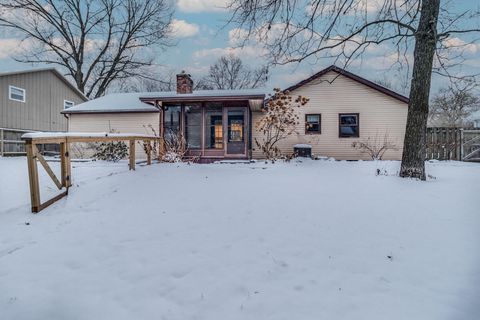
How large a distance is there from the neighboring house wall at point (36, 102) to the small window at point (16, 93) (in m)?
0.17

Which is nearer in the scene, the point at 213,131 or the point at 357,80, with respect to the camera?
the point at 357,80

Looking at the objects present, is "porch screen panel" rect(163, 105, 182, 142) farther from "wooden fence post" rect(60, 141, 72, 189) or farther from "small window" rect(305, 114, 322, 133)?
"wooden fence post" rect(60, 141, 72, 189)

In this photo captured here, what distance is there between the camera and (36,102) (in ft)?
56.9

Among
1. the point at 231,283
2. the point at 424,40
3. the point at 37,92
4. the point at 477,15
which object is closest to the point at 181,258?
the point at 231,283

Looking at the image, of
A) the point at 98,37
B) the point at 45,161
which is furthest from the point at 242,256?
the point at 98,37

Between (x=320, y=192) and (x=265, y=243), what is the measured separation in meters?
2.20

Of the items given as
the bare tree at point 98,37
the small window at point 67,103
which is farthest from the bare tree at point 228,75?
the small window at point 67,103

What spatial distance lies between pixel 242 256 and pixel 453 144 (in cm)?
1452

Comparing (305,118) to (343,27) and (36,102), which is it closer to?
(343,27)

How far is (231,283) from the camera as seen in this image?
2311 mm

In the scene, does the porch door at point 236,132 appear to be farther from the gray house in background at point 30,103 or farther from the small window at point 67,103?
the small window at point 67,103

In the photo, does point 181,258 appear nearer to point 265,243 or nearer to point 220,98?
point 265,243

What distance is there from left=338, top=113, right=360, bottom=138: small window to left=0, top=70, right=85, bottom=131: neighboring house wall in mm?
17539

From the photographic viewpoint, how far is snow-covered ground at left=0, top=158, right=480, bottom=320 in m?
2.03
